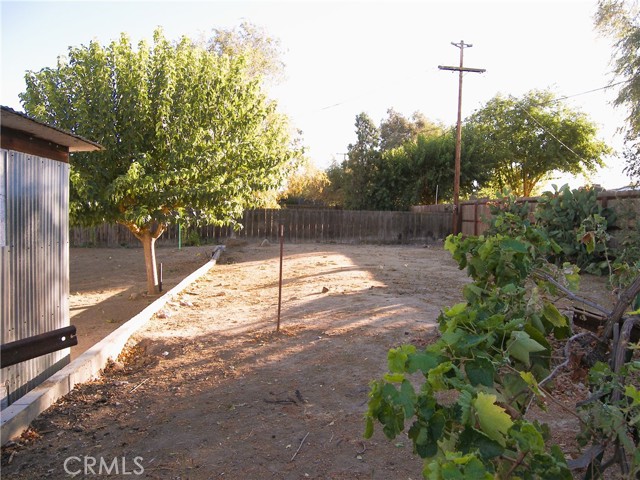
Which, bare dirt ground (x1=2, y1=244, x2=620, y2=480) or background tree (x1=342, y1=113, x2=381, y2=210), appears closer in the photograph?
bare dirt ground (x1=2, y1=244, x2=620, y2=480)

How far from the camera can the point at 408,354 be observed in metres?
1.47

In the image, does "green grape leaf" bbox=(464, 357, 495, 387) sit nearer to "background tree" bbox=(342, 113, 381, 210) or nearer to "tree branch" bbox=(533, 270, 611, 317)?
"tree branch" bbox=(533, 270, 611, 317)

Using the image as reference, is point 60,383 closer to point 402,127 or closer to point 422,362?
point 422,362

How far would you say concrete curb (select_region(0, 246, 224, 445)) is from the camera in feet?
12.9

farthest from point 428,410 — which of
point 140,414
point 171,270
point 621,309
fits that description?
point 171,270

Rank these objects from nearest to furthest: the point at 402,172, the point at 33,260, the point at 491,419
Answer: the point at 491,419 → the point at 33,260 → the point at 402,172

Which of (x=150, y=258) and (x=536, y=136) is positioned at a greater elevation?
(x=536, y=136)

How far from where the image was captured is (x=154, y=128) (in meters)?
10.4

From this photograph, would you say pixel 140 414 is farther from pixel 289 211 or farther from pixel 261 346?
pixel 289 211

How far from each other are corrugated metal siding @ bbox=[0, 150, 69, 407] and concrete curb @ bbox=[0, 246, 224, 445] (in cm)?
30

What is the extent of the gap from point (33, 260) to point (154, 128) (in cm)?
590
